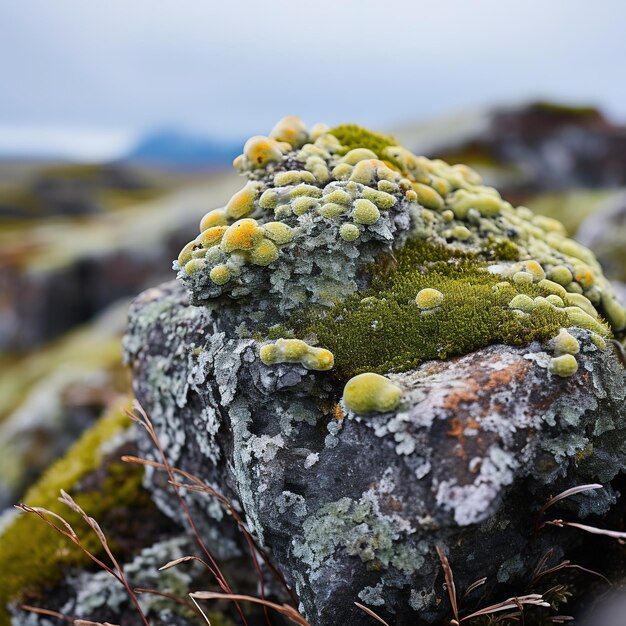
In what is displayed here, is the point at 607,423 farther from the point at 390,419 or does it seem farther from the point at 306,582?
the point at 306,582

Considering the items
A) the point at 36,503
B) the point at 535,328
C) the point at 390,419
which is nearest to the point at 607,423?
the point at 535,328

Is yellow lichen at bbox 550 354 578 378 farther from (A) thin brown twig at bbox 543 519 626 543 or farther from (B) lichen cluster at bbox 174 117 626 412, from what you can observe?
(A) thin brown twig at bbox 543 519 626 543

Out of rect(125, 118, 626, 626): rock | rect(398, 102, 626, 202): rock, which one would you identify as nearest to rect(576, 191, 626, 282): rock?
rect(125, 118, 626, 626): rock

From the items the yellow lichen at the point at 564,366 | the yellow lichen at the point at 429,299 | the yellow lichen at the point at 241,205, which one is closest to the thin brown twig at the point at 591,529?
the yellow lichen at the point at 564,366

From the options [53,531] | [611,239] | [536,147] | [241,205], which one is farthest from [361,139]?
[536,147]

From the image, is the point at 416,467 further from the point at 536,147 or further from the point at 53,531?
the point at 536,147

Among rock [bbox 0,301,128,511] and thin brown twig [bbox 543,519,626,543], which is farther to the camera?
rock [bbox 0,301,128,511]
